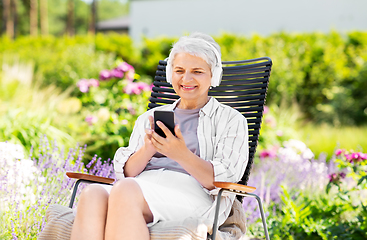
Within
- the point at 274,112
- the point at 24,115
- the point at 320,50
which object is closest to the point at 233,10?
the point at 320,50

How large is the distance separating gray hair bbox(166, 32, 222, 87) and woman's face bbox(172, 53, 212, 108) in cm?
2

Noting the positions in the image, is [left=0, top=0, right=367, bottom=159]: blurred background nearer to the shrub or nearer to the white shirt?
the shrub

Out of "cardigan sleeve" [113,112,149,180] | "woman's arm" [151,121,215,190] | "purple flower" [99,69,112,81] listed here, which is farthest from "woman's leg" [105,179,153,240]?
"purple flower" [99,69,112,81]

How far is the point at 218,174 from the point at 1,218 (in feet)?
4.45

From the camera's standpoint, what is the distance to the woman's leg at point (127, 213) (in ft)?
5.20

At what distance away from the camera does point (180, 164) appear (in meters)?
1.82

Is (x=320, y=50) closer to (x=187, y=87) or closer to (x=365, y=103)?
(x=365, y=103)

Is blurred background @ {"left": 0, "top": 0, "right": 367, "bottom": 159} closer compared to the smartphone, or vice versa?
the smartphone

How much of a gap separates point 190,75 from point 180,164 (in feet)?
1.64

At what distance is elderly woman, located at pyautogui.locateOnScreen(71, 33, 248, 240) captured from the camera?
1.67 metres

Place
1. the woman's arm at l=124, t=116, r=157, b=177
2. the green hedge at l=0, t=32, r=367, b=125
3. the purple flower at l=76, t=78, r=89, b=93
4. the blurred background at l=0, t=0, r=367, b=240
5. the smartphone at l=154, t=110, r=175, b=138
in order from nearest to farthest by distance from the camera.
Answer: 1. the smartphone at l=154, t=110, r=175, b=138
2. the woman's arm at l=124, t=116, r=157, b=177
3. the blurred background at l=0, t=0, r=367, b=240
4. the purple flower at l=76, t=78, r=89, b=93
5. the green hedge at l=0, t=32, r=367, b=125

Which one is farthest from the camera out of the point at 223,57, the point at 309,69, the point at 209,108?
the point at 223,57

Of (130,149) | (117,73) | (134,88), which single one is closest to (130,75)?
(117,73)

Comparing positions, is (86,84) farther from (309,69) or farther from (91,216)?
(309,69)
